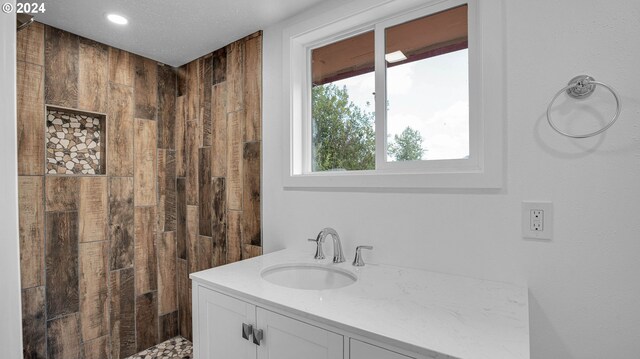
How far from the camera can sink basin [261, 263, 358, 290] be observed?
150 centimetres

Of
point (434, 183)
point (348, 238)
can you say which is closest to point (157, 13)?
point (348, 238)

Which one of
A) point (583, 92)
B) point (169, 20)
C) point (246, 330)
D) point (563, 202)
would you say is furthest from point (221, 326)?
point (169, 20)

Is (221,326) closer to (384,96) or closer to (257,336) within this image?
(257,336)

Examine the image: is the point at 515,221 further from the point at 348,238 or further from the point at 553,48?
the point at 348,238

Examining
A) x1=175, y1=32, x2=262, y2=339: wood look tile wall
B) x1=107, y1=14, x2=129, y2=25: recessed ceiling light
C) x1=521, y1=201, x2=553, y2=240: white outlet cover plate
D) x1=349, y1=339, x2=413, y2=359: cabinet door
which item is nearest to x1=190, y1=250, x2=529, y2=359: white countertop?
x1=349, y1=339, x2=413, y2=359: cabinet door

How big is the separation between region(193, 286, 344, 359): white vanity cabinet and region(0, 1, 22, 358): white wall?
59 centimetres

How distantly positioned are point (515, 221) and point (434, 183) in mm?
332

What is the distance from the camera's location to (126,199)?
2.25 meters

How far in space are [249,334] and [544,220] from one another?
117cm

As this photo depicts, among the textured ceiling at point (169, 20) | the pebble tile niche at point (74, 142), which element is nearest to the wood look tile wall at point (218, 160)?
the textured ceiling at point (169, 20)

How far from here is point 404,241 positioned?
146cm

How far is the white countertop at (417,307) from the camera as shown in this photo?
80 centimetres

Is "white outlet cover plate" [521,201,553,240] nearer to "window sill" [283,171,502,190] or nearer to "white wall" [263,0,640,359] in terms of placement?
"white wall" [263,0,640,359]
